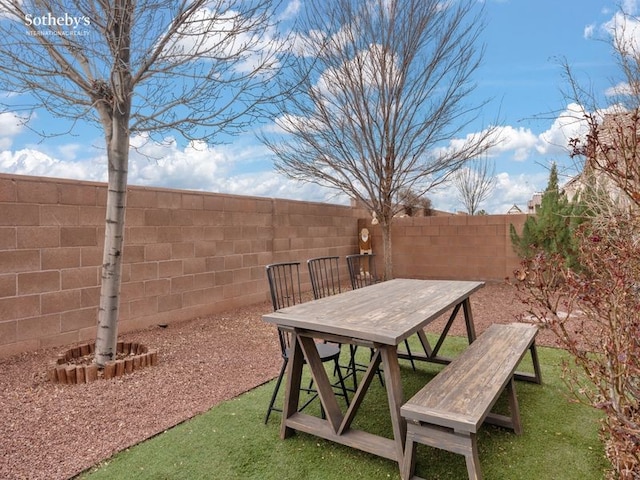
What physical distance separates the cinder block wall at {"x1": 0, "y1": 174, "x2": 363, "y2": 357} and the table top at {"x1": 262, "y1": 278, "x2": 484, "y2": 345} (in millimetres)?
2566

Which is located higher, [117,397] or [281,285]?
[281,285]

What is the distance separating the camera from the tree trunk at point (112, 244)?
3.19 metres

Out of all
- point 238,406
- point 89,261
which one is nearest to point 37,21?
point 89,261

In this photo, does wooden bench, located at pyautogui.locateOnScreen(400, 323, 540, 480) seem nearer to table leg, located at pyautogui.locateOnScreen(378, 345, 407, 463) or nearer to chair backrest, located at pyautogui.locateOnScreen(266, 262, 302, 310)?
table leg, located at pyautogui.locateOnScreen(378, 345, 407, 463)

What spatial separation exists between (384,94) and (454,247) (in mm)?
3238

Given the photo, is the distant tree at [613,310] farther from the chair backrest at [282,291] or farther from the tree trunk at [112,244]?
the tree trunk at [112,244]

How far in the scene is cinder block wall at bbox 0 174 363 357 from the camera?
342cm

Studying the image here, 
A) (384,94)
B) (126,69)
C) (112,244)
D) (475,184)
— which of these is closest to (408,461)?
(112,244)

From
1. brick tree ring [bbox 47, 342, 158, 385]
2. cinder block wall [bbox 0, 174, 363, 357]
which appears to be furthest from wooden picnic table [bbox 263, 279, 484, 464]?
cinder block wall [bbox 0, 174, 363, 357]

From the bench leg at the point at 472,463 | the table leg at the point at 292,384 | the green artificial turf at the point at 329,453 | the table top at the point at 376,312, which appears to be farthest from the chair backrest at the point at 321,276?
the bench leg at the point at 472,463

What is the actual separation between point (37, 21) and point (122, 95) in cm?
77

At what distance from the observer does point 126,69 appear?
9.94ft

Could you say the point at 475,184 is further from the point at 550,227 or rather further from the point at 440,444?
the point at 440,444

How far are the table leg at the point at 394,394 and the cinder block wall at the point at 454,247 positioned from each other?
591 centimetres
